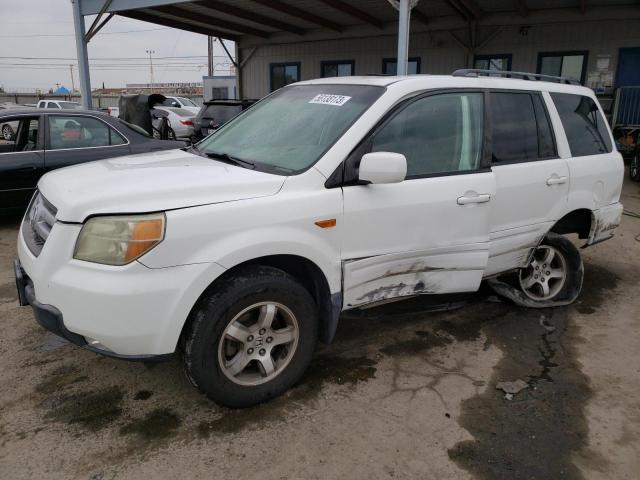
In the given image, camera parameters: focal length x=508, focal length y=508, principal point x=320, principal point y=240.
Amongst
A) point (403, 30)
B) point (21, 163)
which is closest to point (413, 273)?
point (21, 163)

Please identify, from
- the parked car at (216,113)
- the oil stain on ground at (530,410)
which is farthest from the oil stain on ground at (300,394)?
the parked car at (216,113)

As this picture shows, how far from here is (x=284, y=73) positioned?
59.2 feet

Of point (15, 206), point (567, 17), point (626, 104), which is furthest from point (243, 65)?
point (15, 206)

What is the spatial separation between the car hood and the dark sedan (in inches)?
138

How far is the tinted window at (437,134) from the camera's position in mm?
3127

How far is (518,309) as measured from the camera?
4.39 meters

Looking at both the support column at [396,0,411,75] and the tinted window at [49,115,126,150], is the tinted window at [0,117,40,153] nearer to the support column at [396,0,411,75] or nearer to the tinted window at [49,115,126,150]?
the tinted window at [49,115,126,150]

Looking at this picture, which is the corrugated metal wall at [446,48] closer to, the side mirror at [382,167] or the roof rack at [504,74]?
the roof rack at [504,74]

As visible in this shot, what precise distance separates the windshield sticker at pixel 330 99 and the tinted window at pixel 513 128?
3.68 ft

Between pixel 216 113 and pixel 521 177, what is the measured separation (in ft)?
24.2

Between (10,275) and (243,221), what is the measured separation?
3623mm

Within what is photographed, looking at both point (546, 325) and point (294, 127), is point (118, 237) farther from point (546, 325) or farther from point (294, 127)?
point (546, 325)

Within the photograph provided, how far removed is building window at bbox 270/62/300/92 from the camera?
58.2 ft

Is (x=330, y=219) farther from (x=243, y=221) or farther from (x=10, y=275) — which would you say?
(x=10, y=275)
